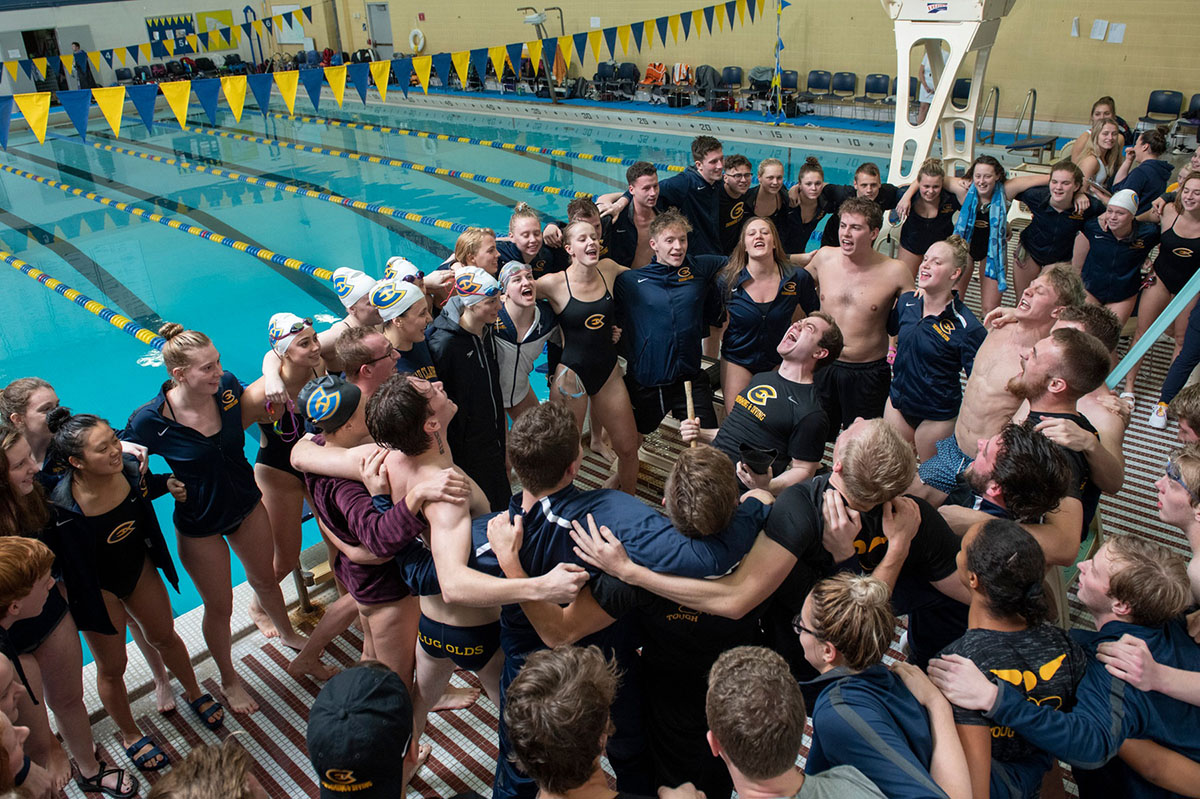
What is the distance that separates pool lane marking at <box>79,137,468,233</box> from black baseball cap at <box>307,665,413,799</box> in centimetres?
860

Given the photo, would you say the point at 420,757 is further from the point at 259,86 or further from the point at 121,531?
the point at 259,86

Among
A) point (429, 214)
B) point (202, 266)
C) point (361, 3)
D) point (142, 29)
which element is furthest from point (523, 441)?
point (142, 29)

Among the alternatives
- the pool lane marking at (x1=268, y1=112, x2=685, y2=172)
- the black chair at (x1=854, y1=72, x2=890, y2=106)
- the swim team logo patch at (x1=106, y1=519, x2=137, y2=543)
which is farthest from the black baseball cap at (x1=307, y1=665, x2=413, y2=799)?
the black chair at (x1=854, y1=72, x2=890, y2=106)

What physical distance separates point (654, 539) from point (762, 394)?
1228mm

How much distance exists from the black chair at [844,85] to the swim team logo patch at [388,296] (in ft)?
42.7

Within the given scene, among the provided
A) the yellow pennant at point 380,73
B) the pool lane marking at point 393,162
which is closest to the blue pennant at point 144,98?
the pool lane marking at point 393,162

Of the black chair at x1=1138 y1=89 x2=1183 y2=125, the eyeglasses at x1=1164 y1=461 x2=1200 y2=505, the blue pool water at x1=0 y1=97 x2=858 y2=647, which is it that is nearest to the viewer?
the eyeglasses at x1=1164 y1=461 x2=1200 y2=505

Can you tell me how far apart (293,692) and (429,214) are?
29.0 ft

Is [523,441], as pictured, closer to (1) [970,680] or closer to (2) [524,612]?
(2) [524,612]

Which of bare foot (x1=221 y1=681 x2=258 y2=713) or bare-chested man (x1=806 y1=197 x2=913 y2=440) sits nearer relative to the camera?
bare foot (x1=221 y1=681 x2=258 y2=713)

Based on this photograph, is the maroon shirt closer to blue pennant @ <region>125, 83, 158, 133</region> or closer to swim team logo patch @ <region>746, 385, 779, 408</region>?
swim team logo patch @ <region>746, 385, 779, 408</region>

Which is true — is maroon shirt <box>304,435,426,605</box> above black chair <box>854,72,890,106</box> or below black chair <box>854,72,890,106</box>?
below

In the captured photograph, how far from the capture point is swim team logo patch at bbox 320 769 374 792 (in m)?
1.69

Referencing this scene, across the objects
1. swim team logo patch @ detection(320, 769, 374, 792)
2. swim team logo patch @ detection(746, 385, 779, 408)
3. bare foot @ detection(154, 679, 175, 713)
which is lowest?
bare foot @ detection(154, 679, 175, 713)
